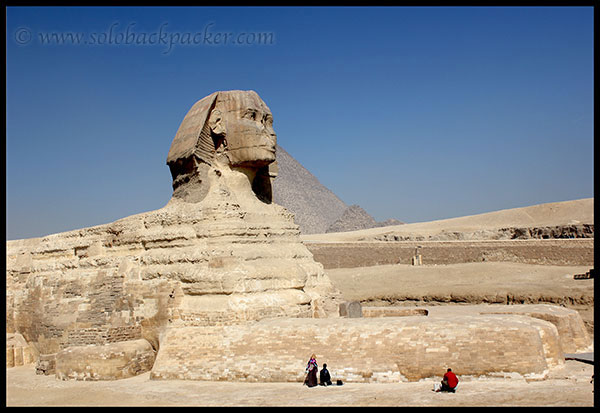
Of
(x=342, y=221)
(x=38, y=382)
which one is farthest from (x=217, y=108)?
(x=342, y=221)

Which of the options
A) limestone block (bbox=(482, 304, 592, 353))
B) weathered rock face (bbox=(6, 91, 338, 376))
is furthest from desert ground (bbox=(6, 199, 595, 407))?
weathered rock face (bbox=(6, 91, 338, 376))

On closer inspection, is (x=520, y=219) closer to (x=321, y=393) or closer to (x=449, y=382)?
(x=449, y=382)

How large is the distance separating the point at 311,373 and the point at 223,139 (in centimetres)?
546

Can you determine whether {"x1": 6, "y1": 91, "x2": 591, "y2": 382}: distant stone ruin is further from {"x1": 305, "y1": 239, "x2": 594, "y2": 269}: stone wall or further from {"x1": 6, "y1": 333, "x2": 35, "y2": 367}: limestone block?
{"x1": 305, "y1": 239, "x2": 594, "y2": 269}: stone wall

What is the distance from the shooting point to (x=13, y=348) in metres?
13.4

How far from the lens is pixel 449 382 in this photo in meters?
7.51

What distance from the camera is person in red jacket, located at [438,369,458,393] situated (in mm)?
7477

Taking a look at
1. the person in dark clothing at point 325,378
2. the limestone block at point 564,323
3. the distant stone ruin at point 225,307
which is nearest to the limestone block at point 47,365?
the distant stone ruin at point 225,307

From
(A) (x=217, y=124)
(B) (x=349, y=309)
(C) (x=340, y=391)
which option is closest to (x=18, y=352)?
(A) (x=217, y=124)

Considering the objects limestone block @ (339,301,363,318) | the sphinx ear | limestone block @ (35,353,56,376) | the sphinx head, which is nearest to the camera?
limestone block @ (339,301,363,318)

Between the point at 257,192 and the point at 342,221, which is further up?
the point at 342,221

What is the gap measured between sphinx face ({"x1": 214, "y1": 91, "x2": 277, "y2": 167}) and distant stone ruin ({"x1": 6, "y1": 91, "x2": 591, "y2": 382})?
0.02 meters

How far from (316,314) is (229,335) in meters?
1.98

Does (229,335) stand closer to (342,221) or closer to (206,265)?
(206,265)
